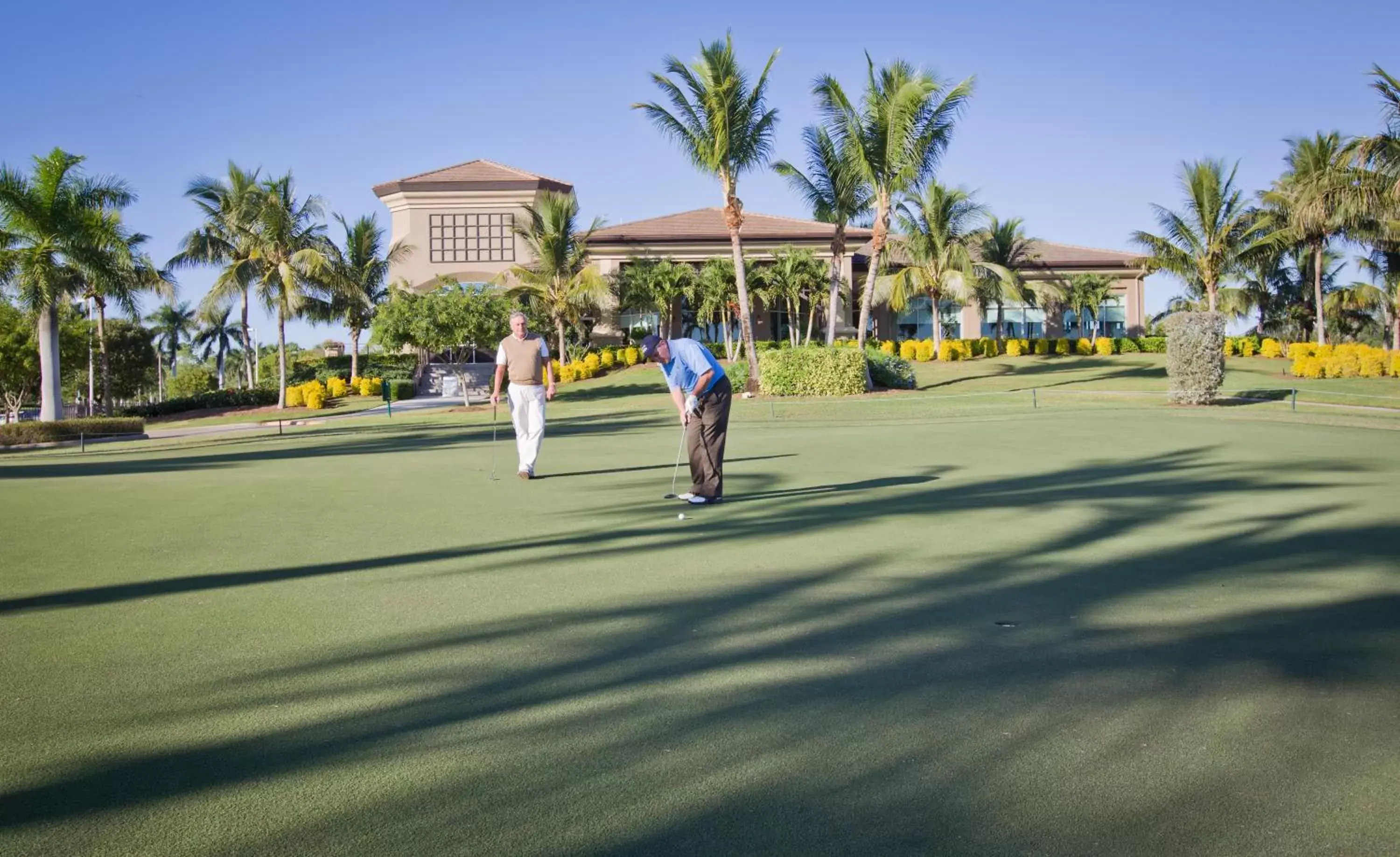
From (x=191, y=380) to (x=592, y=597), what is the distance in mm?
99032

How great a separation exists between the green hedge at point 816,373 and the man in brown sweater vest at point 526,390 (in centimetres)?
1974

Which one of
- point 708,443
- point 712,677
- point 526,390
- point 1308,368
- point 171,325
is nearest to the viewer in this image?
point 712,677

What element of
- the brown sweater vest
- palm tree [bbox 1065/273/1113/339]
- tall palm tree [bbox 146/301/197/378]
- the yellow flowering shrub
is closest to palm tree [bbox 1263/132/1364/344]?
the yellow flowering shrub

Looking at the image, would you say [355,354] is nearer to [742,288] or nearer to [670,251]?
[670,251]

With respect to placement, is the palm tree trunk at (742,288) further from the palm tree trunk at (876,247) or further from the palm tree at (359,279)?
the palm tree at (359,279)

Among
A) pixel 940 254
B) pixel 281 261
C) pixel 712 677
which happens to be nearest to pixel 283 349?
pixel 281 261

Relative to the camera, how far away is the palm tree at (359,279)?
4309cm

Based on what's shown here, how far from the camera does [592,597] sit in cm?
600

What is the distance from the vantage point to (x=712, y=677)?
4.48 metres

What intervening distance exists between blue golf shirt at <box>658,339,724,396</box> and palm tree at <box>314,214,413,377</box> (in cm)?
3480

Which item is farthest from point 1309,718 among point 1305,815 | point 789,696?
point 789,696

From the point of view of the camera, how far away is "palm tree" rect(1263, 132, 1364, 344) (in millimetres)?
32125

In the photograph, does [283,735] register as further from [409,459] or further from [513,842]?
[409,459]

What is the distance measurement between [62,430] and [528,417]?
20849 millimetres
